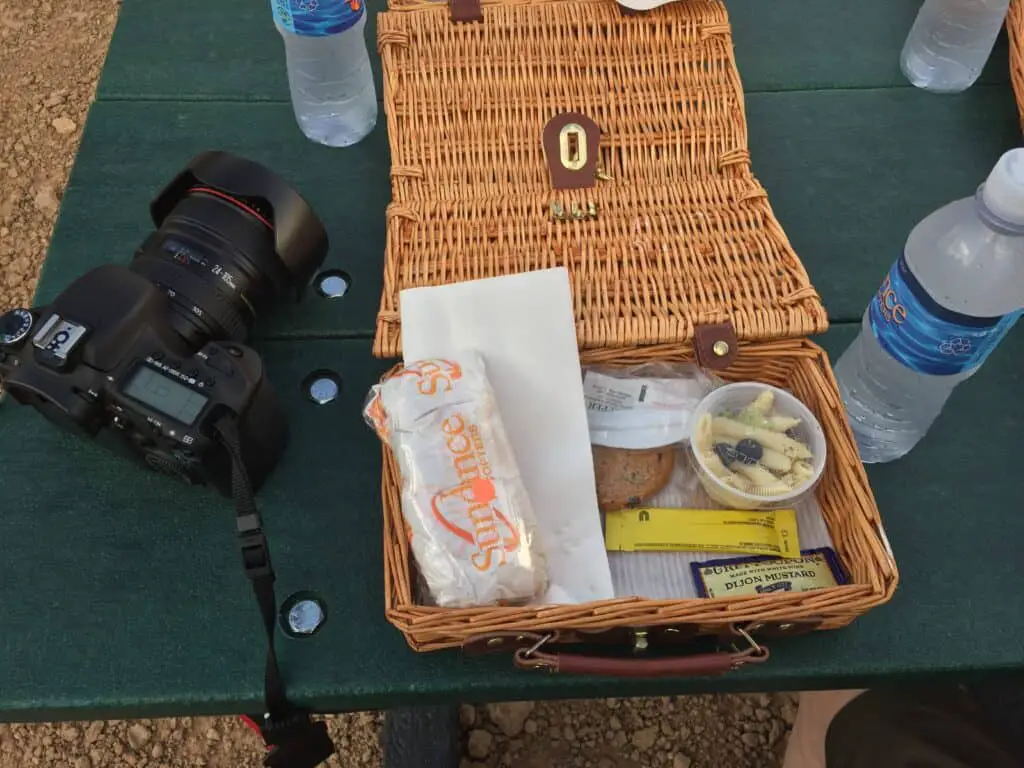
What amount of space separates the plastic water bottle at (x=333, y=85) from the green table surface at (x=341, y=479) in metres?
0.03

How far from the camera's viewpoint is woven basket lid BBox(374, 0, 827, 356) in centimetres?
86

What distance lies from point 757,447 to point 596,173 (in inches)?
14.1

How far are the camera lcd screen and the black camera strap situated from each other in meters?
0.02

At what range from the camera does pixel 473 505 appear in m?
0.71

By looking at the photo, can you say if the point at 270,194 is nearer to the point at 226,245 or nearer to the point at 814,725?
the point at 226,245

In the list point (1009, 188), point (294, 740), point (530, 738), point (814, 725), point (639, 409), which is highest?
point (1009, 188)

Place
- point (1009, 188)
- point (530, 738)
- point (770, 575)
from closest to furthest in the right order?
1. point (1009, 188)
2. point (770, 575)
3. point (530, 738)

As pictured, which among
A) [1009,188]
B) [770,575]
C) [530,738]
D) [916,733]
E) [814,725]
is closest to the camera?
[1009,188]

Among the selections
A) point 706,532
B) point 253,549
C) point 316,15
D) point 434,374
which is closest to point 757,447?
point 706,532

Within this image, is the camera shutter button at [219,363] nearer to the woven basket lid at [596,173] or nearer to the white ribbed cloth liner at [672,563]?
the woven basket lid at [596,173]

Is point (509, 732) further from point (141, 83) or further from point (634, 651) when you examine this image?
point (141, 83)

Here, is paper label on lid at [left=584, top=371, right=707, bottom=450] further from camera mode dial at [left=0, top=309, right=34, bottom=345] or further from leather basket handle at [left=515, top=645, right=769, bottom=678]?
camera mode dial at [left=0, top=309, right=34, bottom=345]

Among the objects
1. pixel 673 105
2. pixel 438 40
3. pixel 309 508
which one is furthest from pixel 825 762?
pixel 438 40

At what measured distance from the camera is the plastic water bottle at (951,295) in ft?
2.21
